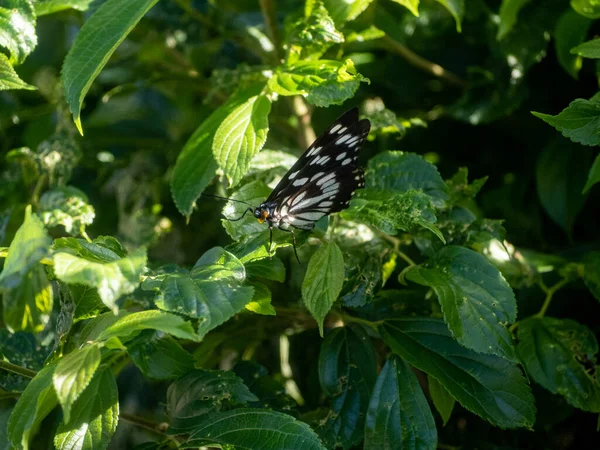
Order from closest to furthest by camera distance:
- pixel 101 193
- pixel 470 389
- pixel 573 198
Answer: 1. pixel 470 389
2. pixel 573 198
3. pixel 101 193

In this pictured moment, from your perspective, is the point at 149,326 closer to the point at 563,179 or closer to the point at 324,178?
the point at 324,178

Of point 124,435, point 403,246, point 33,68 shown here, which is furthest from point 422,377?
point 33,68

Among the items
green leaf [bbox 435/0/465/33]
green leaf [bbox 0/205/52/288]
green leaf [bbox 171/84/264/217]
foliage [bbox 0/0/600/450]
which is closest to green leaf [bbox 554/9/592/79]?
foliage [bbox 0/0/600/450]

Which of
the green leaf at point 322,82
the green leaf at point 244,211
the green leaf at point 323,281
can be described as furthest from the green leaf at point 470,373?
the green leaf at point 322,82

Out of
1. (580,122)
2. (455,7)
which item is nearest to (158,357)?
(580,122)

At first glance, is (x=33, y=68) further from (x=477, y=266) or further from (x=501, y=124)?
(x=477, y=266)

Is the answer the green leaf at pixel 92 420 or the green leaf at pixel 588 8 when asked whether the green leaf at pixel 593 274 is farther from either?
the green leaf at pixel 92 420

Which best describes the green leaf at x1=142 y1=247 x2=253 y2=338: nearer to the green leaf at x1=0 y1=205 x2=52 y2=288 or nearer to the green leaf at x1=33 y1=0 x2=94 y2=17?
the green leaf at x1=0 y1=205 x2=52 y2=288
